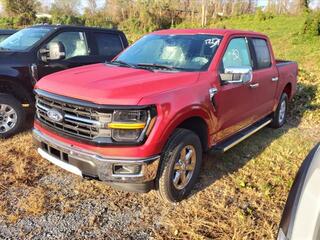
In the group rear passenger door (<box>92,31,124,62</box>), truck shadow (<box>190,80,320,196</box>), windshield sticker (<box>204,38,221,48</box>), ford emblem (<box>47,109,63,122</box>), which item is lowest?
truck shadow (<box>190,80,320,196</box>)

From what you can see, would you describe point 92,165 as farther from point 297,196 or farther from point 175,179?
point 297,196

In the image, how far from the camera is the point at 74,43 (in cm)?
625

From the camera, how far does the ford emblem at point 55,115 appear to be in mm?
3451

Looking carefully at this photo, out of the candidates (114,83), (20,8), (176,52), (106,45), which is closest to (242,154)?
(176,52)

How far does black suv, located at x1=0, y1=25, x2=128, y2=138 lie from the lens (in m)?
5.30

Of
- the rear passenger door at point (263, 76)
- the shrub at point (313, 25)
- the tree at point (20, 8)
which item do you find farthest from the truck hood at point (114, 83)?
the tree at point (20, 8)

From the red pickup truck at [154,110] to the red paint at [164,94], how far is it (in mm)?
10

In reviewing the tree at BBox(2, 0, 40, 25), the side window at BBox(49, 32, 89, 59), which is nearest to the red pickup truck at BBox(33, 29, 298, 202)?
the side window at BBox(49, 32, 89, 59)

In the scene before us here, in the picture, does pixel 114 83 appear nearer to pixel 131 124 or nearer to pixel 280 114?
pixel 131 124

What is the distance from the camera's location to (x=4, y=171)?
4316 millimetres

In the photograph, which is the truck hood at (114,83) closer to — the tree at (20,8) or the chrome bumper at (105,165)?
the chrome bumper at (105,165)

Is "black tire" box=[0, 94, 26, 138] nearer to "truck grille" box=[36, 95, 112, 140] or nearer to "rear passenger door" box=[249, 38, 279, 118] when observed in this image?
"truck grille" box=[36, 95, 112, 140]

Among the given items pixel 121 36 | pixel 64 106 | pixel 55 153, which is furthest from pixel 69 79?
pixel 121 36

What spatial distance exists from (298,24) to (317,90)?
1574cm
